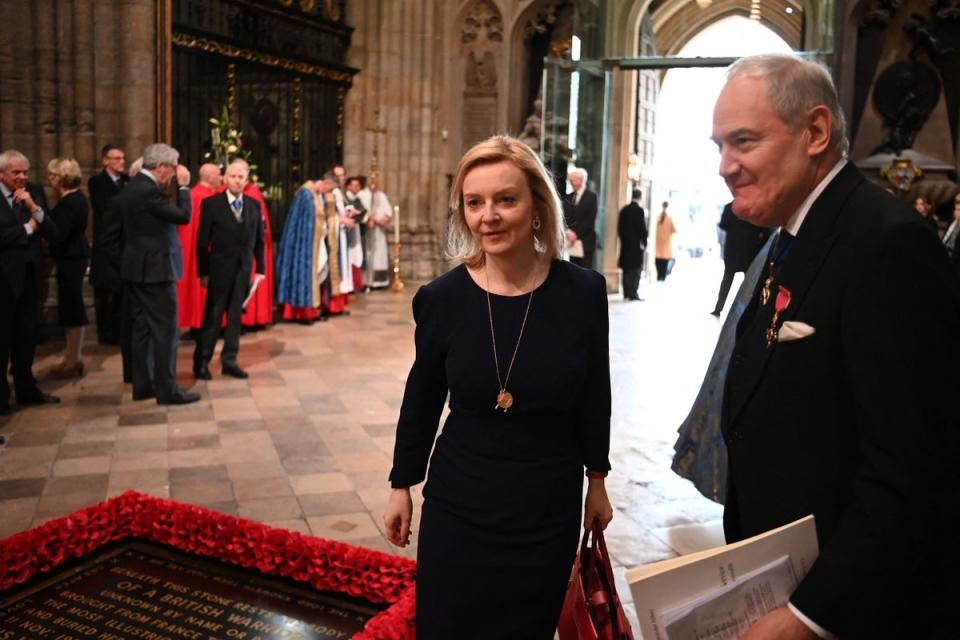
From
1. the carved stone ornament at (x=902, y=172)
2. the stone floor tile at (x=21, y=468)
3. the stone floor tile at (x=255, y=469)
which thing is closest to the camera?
the stone floor tile at (x=21, y=468)

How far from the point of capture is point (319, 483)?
4.93 metres

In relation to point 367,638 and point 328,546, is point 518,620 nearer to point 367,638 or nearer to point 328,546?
point 367,638

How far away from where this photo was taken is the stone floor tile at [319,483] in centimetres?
481

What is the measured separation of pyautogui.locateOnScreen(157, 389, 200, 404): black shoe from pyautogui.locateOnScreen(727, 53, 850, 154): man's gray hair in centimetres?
584

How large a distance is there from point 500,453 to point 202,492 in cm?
304

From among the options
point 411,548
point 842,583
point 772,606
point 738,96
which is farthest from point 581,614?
point 411,548

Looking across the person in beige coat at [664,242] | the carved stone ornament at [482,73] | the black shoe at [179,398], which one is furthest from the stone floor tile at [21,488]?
the person in beige coat at [664,242]

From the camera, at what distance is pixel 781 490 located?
4.80 feet

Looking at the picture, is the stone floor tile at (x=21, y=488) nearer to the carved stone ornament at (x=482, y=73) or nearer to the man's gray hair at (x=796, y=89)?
A: the man's gray hair at (x=796, y=89)

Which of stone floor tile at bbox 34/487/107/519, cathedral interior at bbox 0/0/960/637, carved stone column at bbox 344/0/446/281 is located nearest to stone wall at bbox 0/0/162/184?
cathedral interior at bbox 0/0/960/637

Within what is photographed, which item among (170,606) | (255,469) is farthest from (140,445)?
(170,606)

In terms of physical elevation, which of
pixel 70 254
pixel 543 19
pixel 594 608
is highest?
pixel 543 19

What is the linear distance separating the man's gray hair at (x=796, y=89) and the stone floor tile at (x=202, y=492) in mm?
3806

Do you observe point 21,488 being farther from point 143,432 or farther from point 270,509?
point 270,509
